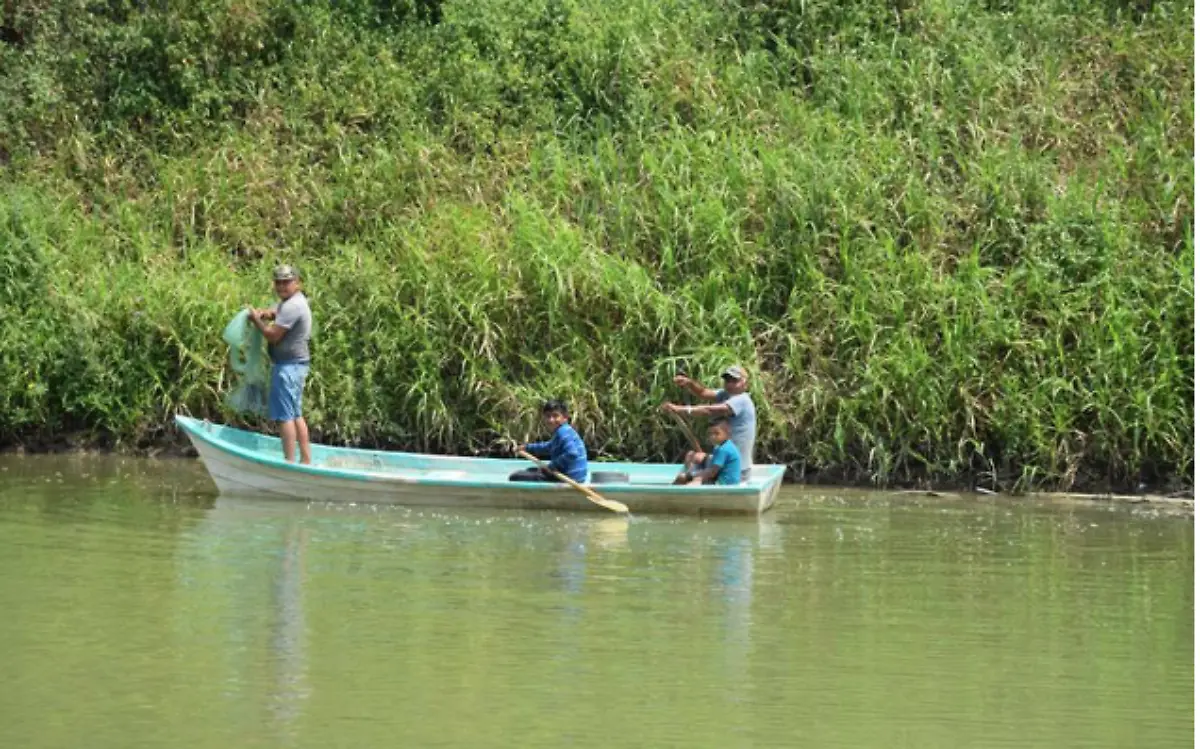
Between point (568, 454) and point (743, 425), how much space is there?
1299 millimetres

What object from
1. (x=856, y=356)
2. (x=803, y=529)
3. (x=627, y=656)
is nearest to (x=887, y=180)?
(x=856, y=356)

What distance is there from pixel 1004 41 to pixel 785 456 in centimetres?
593

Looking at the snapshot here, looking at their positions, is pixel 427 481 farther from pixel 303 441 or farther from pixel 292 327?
pixel 292 327

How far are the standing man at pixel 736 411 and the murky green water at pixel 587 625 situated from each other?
57 centimetres

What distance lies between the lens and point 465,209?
1984 cm

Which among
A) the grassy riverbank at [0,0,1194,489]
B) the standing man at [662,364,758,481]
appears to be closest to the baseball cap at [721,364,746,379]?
the standing man at [662,364,758,481]

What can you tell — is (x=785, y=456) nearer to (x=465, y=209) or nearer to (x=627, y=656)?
(x=465, y=209)

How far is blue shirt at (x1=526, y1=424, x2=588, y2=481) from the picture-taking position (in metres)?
15.8

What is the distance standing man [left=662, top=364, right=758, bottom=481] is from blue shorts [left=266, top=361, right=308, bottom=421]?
9.14 ft

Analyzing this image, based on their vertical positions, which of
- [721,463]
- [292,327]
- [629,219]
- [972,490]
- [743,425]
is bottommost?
[972,490]

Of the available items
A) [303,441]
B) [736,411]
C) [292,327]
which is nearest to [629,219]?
[736,411]

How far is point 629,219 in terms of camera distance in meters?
19.2

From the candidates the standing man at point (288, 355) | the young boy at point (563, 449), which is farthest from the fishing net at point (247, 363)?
the young boy at point (563, 449)

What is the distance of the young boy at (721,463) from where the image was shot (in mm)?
15680
